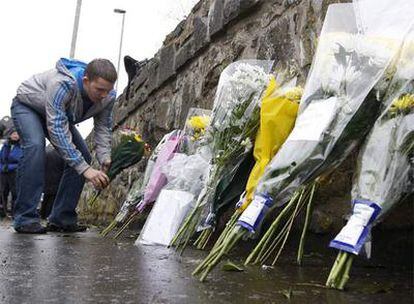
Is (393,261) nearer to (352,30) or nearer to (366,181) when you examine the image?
(366,181)

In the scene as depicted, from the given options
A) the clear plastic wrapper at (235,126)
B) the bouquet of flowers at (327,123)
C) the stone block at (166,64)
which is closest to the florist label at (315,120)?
the bouquet of flowers at (327,123)

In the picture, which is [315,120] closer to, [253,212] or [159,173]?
[253,212]

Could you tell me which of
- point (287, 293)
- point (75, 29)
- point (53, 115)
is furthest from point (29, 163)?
point (75, 29)

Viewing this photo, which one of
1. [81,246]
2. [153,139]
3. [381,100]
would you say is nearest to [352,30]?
[381,100]

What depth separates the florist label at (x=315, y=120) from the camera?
1.59 meters

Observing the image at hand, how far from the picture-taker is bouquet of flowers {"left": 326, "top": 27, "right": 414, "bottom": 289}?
1.38 m

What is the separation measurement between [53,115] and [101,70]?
0.42 m

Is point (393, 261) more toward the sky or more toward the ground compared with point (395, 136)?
more toward the ground

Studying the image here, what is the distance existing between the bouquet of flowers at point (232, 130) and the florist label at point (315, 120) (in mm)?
587

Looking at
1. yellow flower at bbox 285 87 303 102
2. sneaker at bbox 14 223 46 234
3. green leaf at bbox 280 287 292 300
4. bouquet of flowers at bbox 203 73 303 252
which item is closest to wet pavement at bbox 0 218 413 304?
green leaf at bbox 280 287 292 300

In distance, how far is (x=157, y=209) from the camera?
2.70m

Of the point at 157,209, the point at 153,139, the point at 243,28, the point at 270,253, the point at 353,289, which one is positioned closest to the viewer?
the point at 353,289

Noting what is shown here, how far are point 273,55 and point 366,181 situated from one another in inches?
63.6

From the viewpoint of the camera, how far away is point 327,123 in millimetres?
1588
